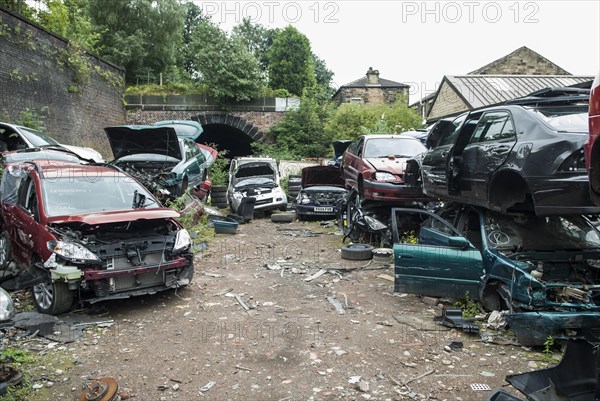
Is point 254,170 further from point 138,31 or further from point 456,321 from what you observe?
point 138,31

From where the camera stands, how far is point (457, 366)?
13.7ft

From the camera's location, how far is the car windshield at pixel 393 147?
10125 mm

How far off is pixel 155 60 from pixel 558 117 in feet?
86.4

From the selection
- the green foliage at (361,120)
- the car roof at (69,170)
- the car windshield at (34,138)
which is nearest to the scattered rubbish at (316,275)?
the car roof at (69,170)

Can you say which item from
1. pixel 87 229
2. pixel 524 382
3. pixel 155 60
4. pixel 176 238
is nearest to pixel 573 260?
pixel 524 382

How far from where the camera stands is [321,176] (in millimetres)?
13906

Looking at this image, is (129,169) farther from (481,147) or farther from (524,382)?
(524,382)

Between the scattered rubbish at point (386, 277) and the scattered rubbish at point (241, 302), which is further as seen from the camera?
the scattered rubbish at point (386, 277)

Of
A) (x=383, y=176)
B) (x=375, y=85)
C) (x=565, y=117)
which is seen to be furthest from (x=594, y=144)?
(x=375, y=85)

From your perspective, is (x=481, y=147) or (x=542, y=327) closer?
(x=542, y=327)

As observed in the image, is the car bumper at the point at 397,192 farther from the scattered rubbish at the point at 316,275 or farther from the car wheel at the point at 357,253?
the scattered rubbish at the point at 316,275

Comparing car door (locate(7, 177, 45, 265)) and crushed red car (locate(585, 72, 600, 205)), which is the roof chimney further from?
crushed red car (locate(585, 72, 600, 205))

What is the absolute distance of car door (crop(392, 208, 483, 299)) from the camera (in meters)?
5.26

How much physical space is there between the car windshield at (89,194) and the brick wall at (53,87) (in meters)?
7.96
